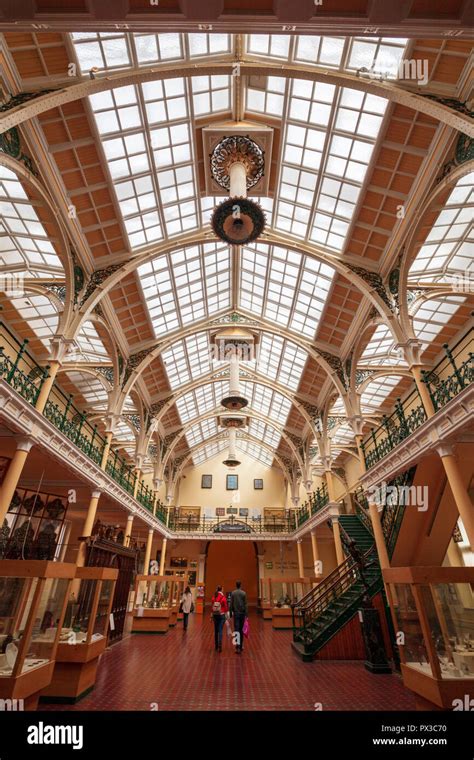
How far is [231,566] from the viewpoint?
104 ft

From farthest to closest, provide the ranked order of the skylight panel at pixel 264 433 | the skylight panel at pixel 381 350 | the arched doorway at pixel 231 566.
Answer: the arched doorway at pixel 231 566 → the skylight panel at pixel 264 433 → the skylight panel at pixel 381 350

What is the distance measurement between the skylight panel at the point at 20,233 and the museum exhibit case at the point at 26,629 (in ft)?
32.6

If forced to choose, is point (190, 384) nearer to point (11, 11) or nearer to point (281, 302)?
point (281, 302)

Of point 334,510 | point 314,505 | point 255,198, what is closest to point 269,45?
point 255,198

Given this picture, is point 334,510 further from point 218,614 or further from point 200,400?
point 200,400

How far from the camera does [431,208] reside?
969 cm

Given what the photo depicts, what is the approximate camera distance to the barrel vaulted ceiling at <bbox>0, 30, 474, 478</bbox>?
853cm

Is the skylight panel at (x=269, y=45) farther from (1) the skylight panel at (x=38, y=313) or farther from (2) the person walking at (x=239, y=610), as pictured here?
(2) the person walking at (x=239, y=610)

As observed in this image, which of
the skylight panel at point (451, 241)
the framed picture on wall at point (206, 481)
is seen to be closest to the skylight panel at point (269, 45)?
the skylight panel at point (451, 241)

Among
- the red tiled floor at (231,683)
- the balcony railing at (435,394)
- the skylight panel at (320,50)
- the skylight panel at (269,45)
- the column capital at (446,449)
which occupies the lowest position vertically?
the red tiled floor at (231,683)

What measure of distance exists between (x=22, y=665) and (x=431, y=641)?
5.63 m

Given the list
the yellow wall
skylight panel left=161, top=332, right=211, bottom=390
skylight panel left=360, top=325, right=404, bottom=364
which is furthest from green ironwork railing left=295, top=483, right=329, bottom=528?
skylight panel left=161, top=332, right=211, bottom=390

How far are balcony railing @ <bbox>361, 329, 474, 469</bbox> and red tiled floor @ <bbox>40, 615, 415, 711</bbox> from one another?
569 cm

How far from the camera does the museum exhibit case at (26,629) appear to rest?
4.70 metres
